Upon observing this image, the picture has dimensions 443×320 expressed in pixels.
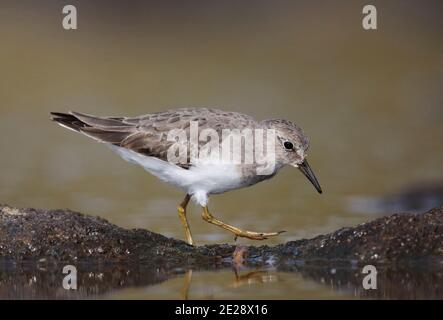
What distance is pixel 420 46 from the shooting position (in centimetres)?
2480

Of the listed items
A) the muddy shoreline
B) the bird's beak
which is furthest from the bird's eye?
the muddy shoreline

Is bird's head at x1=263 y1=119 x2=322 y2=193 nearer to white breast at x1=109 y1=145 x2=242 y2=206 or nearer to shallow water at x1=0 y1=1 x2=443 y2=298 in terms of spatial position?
white breast at x1=109 y1=145 x2=242 y2=206

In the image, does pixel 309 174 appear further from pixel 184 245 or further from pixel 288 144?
pixel 184 245

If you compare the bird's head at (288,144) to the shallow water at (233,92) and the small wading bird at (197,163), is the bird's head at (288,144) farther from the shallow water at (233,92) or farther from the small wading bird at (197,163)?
the shallow water at (233,92)

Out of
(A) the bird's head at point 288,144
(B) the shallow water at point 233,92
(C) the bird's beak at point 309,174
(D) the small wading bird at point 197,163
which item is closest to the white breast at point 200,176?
(D) the small wading bird at point 197,163

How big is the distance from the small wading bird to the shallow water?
1319mm

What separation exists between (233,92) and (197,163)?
11.1 meters

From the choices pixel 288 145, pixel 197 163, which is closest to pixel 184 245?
pixel 197 163

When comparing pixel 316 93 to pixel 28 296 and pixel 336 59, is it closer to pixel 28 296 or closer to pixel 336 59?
pixel 336 59

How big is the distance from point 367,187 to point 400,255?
6123mm

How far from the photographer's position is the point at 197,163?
34.6 feet

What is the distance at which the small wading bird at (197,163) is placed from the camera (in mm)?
10500

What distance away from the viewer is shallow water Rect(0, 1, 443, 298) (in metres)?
14.9

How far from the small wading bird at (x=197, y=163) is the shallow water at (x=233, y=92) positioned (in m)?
1.32
